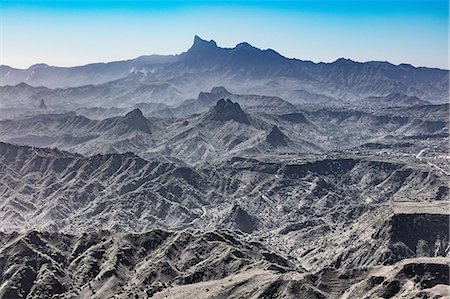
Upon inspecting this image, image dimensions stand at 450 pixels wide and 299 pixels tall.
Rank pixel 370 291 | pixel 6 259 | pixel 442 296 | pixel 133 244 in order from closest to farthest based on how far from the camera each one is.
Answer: pixel 442 296
pixel 370 291
pixel 6 259
pixel 133 244

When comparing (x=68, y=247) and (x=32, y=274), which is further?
(x=68, y=247)

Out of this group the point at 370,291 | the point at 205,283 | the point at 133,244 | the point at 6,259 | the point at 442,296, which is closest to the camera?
the point at 442,296

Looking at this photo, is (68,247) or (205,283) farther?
(68,247)

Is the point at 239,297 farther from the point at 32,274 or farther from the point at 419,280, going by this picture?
the point at 32,274

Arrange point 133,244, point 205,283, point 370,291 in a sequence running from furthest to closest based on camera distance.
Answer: point 133,244 < point 205,283 < point 370,291

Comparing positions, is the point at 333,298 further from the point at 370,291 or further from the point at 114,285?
the point at 114,285

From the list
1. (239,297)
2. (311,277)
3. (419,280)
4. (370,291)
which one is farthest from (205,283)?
(419,280)

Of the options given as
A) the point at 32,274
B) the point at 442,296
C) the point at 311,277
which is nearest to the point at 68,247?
the point at 32,274
